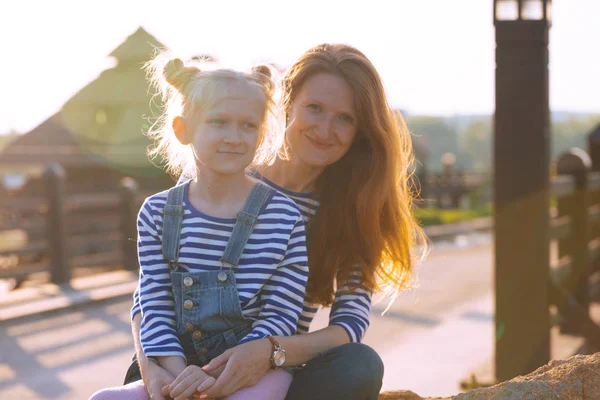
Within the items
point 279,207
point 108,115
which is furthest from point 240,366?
point 108,115

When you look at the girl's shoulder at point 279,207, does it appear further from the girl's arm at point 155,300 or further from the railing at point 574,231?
the railing at point 574,231

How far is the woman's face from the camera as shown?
2.68m

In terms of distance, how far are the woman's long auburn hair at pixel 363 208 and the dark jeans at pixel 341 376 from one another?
341mm

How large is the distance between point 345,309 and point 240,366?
58cm

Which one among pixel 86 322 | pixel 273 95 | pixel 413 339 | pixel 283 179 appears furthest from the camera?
pixel 86 322

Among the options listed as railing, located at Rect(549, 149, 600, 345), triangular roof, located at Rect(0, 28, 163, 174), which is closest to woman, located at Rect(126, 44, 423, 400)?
railing, located at Rect(549, 149, 600, 345)

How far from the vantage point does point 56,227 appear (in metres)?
9.70

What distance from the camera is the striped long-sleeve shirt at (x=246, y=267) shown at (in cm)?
221

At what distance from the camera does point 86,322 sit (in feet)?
25.0

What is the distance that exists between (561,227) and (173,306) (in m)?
4.80

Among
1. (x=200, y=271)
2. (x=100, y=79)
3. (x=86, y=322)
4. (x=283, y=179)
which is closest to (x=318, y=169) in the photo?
(x=283, y=179)

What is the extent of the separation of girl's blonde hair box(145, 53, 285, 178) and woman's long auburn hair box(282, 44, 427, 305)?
0.89 feet

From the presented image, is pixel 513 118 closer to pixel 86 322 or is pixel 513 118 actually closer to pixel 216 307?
pixel 216 307

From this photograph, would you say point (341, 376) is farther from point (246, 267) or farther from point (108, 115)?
point (108, 115)
